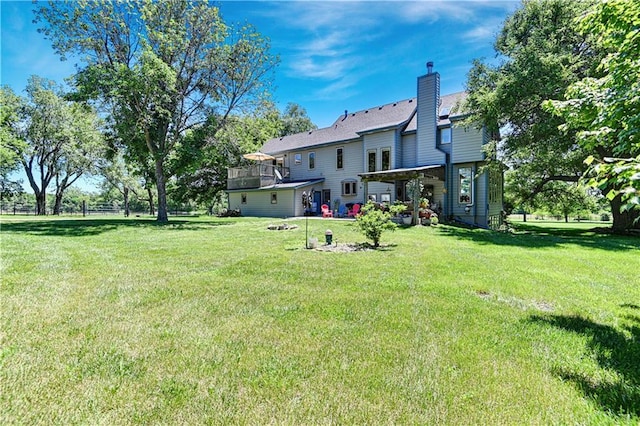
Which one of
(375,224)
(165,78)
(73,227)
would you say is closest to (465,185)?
(375,224)

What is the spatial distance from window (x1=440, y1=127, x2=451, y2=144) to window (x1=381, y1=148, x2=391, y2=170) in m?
3.16

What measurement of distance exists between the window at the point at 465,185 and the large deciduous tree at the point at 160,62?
13094mm

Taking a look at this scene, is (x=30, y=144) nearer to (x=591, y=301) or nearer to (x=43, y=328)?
(x=43, y=328)

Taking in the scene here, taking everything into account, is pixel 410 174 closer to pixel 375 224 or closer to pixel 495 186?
pixel 495 186

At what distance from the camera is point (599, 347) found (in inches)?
118

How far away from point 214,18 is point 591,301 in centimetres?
1956

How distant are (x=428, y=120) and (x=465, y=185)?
4.39 metres

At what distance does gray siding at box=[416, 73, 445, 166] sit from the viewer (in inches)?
687

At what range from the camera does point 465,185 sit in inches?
663

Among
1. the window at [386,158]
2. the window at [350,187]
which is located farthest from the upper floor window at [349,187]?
the window at [386,158]

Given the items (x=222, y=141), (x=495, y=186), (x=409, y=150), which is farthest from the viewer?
(x=409, y=150)

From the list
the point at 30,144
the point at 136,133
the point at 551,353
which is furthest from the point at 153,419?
the point at 30,144

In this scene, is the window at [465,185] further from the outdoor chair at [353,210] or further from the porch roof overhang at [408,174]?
the outdoor chair at [353,210]

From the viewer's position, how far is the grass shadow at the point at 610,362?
86.1 inches
